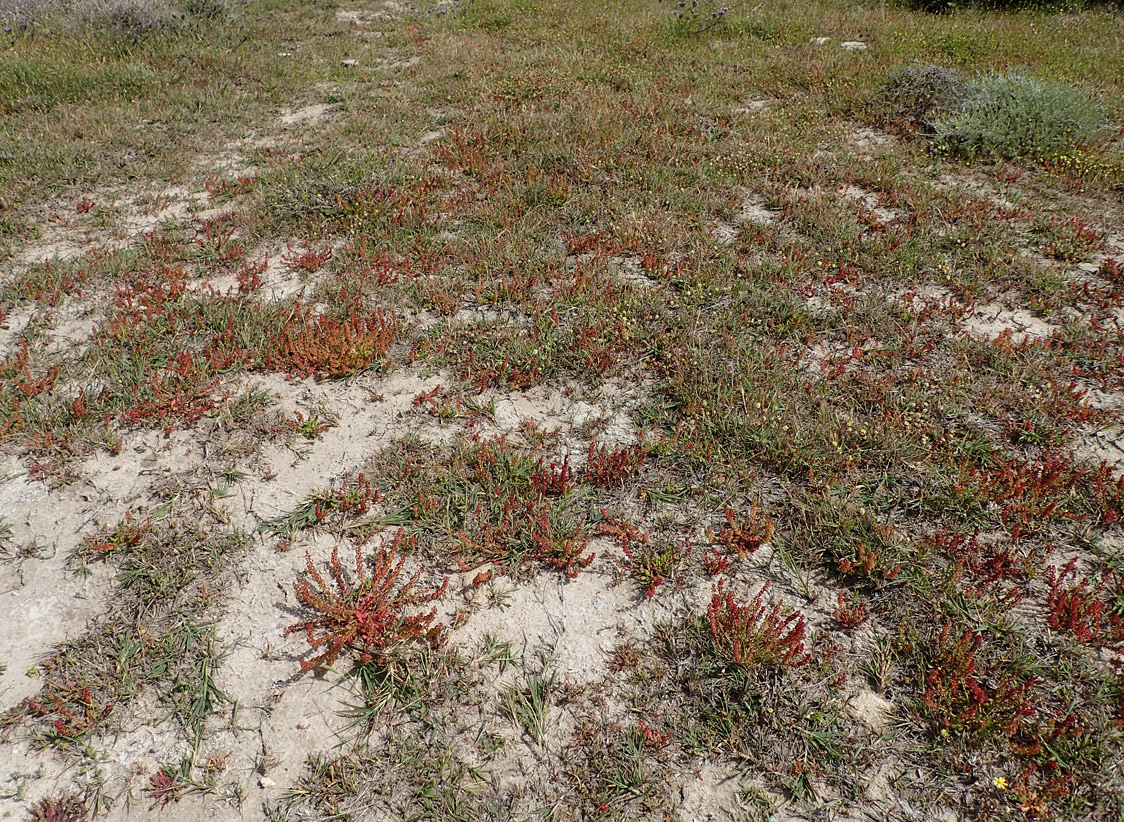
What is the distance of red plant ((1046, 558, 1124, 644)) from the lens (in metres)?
3.75

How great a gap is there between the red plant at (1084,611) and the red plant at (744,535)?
1.70m

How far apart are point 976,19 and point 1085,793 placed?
1739 cm

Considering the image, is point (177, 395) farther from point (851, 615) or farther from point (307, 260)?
point (851, 615)

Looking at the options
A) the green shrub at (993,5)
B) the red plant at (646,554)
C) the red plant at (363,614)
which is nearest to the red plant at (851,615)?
the red plant at (646,554)

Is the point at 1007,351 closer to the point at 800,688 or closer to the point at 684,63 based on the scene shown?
the point at 800,688

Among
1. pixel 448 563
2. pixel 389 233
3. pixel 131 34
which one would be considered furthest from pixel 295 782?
pixel 131 34

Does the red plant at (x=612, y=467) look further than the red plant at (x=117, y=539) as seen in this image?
Yes

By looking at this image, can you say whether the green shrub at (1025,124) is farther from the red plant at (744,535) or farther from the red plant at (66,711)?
the red plant at (66,711)

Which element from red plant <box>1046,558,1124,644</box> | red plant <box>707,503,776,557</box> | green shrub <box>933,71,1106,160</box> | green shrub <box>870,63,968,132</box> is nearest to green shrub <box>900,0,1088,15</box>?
green shrub <box>870,63,968,132</box>

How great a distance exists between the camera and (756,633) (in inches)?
148

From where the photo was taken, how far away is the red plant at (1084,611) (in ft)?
12.3

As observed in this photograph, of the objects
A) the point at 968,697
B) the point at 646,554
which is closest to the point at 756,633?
the point at 646,554

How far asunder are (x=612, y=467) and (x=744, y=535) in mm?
1093

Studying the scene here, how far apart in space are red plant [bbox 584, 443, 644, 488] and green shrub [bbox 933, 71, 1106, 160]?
792 cm
